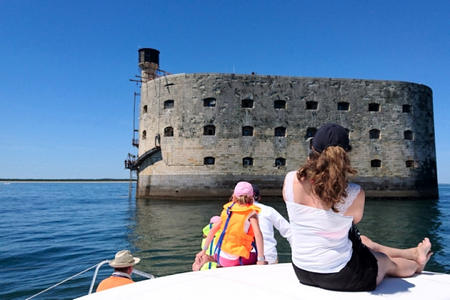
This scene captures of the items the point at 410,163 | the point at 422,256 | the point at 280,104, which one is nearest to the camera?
the point at 422,256

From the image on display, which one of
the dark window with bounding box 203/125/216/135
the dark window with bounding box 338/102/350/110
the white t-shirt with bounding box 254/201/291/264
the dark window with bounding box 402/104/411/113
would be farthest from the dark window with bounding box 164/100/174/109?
the white t-shirt with bounding box 254/201/291/264

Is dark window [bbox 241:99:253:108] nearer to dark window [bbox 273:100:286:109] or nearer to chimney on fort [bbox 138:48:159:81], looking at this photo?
dark window [bbox 273:100:286:109]

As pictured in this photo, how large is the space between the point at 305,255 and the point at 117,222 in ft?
40.7

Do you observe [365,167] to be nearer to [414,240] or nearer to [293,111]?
[293,111]

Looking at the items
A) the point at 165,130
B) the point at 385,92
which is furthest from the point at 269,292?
the point at 385,92

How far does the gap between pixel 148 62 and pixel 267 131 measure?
418 inches

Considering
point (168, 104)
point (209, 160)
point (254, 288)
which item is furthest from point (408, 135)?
point (254, 288)

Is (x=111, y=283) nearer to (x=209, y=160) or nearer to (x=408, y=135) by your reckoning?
→ (x=209, y=160)

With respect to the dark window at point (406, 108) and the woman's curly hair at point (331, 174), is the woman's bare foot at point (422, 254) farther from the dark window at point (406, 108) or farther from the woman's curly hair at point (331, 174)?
the dark window at point (406, 108)

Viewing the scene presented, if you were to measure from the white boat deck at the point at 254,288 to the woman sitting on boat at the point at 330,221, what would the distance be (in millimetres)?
86

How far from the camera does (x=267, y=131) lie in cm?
2112

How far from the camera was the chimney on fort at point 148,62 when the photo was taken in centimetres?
2464

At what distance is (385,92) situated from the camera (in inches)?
863

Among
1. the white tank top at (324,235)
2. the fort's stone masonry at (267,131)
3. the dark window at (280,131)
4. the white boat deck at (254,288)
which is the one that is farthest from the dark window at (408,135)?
the white tank top at (324,235)
